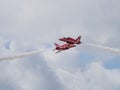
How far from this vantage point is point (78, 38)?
140875mm

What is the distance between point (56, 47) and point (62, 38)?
31.0 ft

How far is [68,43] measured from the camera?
466ft

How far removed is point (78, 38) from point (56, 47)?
1405 centimetres

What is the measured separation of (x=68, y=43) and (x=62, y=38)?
240 inches

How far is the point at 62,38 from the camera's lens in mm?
137875

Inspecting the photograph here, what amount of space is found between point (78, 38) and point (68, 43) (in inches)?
250

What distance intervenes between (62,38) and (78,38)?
948 cm

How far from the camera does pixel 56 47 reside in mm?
145125

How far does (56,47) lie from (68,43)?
25.6 feet
